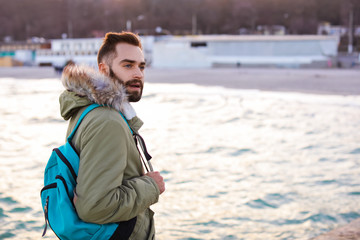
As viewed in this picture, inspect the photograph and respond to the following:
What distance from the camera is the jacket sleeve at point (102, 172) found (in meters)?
1.76

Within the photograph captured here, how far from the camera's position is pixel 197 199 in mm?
5504

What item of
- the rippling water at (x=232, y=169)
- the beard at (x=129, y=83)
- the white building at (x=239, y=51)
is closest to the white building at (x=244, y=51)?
the white building at (x=239, y=51)

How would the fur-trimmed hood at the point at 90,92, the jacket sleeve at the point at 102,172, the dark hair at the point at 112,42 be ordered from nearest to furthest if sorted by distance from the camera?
the jacket sleeve at the point at 102,172 → the fur-trimmed hood at the point at 90,92 → the dark hair at the point at 112,42

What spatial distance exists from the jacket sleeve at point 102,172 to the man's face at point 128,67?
36cm

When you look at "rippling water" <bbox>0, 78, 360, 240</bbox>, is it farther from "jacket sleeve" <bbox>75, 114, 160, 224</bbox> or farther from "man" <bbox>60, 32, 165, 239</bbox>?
"jacket sleeve" <bbox>75, 114, 160, 224</bbox>

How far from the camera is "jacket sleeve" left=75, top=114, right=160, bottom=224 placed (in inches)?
69.3

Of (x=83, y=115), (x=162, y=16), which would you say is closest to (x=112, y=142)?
(x=83, y=115)

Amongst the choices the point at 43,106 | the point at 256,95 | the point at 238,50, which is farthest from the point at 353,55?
the point at 43,106

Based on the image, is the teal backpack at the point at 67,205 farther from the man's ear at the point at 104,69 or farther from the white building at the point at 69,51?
the white building at the point at 69,51

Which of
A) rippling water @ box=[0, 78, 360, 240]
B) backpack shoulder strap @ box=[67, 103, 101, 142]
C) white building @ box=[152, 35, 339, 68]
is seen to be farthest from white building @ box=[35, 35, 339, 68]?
backpack shoulder strap @ box=[67, 103, 101, 142]

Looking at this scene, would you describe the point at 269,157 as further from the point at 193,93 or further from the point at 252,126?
the point at 193,93

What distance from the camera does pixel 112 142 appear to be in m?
1.77

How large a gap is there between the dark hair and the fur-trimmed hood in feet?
0.42

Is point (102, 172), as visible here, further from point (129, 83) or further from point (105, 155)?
point (129, 83)
